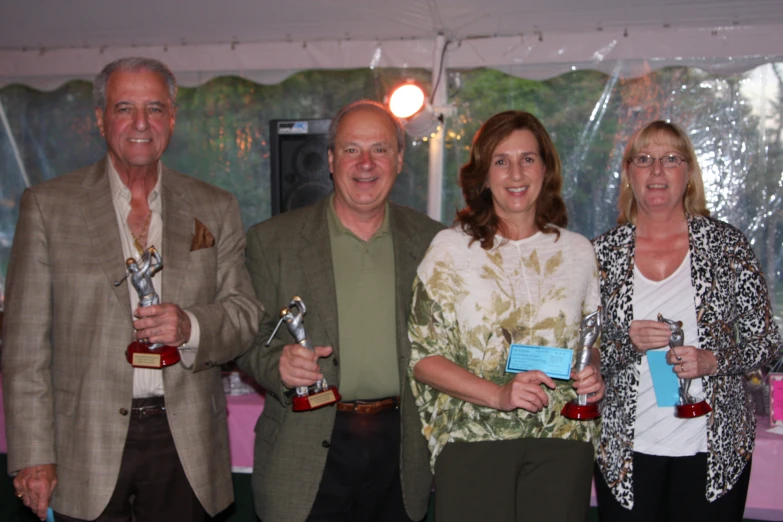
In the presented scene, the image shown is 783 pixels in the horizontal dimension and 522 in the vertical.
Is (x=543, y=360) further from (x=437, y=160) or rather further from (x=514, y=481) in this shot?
(x=437, y=160)

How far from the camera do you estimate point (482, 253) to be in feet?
7.45

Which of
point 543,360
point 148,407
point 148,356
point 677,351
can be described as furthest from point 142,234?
point 677,351

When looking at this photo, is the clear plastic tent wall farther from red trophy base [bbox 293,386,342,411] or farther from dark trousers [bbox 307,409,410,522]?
red trophy base [bbox 293,386,342,411]

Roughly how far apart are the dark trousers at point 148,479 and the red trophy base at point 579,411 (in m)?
1.19

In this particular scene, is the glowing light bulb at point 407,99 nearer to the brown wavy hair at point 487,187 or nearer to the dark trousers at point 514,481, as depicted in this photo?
the brown wavy hair at point 487,187

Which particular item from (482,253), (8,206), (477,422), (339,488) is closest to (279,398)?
(339,488)

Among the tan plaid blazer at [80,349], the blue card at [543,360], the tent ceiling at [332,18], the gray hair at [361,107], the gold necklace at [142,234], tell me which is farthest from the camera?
the tent ceiling at [332,18]

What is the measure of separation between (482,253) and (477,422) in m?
0.52

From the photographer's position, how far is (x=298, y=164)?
4.57 meters

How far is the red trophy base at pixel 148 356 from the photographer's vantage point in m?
2.04

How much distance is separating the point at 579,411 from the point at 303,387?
0.82m

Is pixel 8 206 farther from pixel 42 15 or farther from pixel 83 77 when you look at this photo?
pixel 42 15

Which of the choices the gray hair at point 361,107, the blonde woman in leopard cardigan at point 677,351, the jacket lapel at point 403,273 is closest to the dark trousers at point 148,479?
the jacket lapel at point 403,273

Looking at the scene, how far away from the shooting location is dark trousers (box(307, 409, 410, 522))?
2.38m
